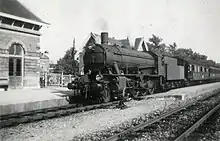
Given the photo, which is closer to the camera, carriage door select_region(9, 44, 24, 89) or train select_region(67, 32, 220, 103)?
train select_region(67, 32, 220, 103)

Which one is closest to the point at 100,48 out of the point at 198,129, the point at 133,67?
the point at 133,67

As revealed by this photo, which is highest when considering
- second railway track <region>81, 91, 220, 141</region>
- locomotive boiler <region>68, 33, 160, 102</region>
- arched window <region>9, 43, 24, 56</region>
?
arched window <region>9, 43, 24, 56</region>

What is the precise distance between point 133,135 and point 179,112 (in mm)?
4244

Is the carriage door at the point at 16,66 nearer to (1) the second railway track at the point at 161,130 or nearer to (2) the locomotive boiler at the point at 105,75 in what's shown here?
(2) the locomotive boiler at the point at 105,75

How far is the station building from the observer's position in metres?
14.9

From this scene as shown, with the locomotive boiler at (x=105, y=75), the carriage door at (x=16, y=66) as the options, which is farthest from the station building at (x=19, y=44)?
the locomotive boiler at (x=105, y=75)

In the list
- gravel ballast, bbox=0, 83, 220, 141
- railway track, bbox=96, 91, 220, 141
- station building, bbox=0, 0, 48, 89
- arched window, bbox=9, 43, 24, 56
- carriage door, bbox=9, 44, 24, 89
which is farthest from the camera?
arched window, bbox=9, 43, 24, 56

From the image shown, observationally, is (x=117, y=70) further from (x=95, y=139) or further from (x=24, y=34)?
(x=24, y=34)

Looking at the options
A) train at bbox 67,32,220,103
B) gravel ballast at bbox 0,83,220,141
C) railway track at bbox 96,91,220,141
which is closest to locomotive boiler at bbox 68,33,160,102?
train at bbox 67,32,220,103

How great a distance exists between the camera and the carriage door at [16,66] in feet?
51.6

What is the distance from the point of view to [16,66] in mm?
16141

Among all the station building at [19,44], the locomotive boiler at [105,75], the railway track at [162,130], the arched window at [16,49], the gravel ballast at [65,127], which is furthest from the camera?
the arched window at [16,49]

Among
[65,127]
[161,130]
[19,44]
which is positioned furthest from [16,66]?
[161,130]

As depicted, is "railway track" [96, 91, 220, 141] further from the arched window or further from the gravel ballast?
the arched window
